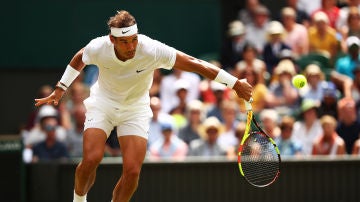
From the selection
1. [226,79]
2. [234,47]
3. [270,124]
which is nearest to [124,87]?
[226,79]

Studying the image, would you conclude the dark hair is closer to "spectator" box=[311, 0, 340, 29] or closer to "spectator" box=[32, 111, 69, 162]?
"spectator" box=[32, 111, 69, 162]

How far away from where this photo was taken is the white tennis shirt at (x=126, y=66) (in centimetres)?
747

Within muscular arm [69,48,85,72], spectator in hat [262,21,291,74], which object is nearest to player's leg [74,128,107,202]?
muscular arm [69,48,85,72]

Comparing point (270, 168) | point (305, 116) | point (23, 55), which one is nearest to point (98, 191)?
point (305, 116)

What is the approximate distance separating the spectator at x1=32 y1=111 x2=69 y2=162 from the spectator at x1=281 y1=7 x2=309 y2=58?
12.6 feet

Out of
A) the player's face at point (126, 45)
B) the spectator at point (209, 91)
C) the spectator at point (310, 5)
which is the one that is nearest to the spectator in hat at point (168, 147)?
the spectator at point (209, 91)

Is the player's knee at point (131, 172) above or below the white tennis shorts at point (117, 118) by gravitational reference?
below

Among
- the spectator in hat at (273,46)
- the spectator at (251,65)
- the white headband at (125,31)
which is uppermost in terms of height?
the spectator in hat at (273,46)

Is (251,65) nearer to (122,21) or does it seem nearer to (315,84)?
(315,84)

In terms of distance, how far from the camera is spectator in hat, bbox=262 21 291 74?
42.4 ft

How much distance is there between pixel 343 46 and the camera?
42.1 ft

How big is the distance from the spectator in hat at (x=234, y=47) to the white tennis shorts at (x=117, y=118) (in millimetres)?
5786

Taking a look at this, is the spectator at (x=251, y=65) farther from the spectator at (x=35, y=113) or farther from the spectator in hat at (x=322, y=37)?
the spectator at (x=35, y=113)

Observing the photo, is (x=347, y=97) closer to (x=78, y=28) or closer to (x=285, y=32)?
(x=285, y=32)
